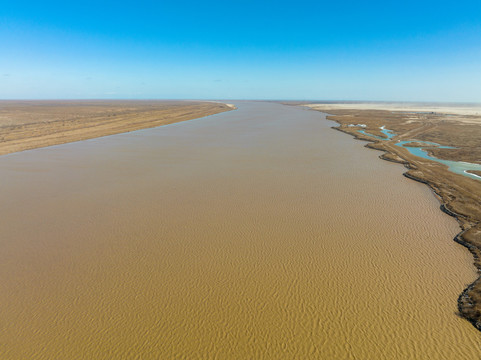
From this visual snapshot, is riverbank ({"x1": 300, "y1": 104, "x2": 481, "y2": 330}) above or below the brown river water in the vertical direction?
above

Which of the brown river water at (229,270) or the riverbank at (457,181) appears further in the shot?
the riverbank at (457,181)

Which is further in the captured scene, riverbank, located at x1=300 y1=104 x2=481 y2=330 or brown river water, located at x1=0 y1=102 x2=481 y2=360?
riverbank, located at x1=300 y1=104 x2=481 y2=330

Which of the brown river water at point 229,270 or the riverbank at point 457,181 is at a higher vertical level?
the riverbank at point 457,181

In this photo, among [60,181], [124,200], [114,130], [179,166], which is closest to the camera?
[124,200]

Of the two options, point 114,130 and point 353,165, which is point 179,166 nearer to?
point 353,165

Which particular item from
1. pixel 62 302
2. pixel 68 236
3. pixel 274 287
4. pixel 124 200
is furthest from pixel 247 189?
pixel 62 302

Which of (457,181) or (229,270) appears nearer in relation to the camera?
(229,270)

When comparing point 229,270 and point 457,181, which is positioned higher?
point 457,181

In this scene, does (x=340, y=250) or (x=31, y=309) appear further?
(x=340, y=250)
